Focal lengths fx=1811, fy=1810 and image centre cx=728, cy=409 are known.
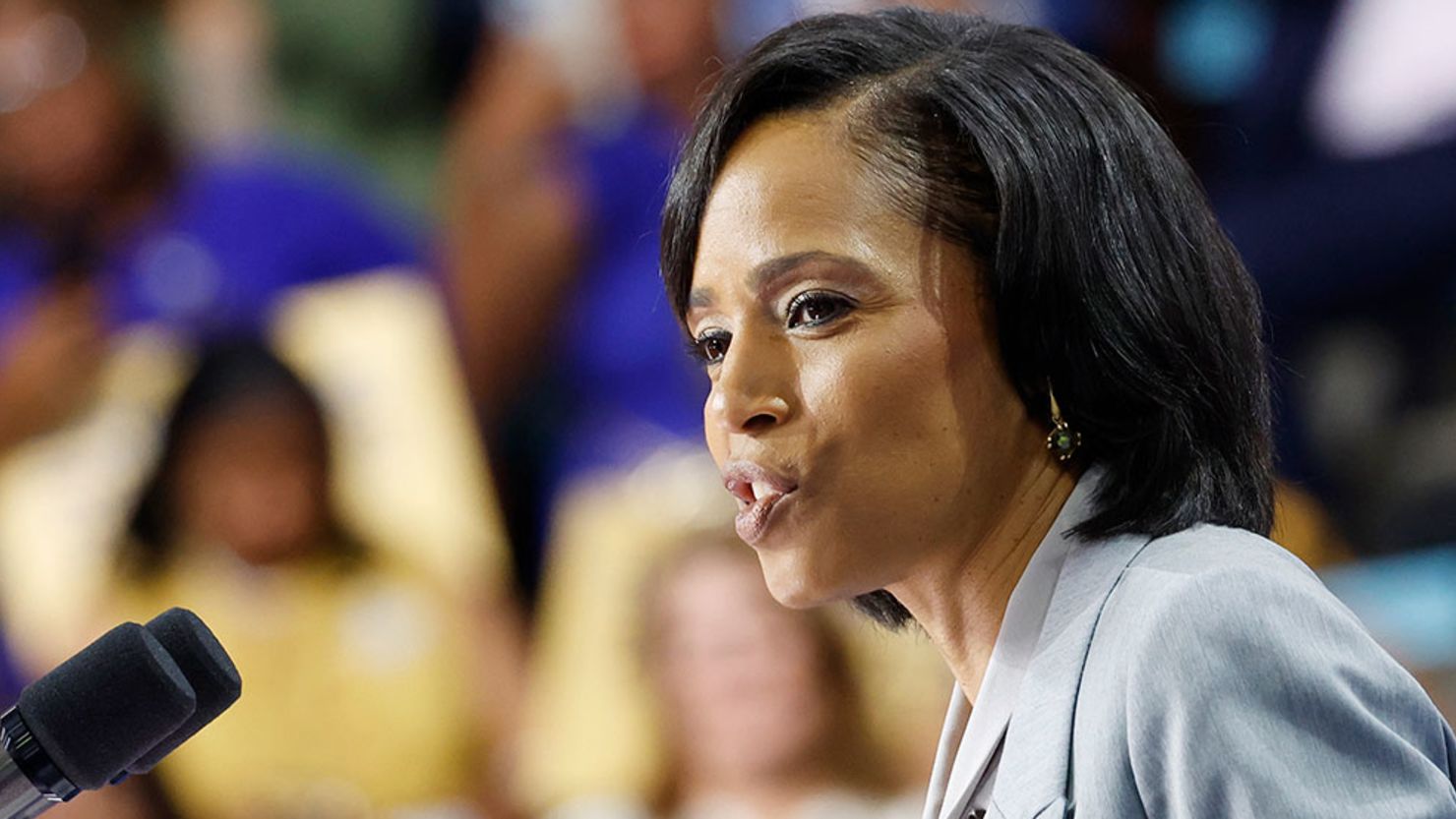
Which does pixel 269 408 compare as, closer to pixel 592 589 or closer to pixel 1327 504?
pixel 592 589

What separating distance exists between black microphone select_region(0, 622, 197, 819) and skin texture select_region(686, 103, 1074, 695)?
0.55 metres

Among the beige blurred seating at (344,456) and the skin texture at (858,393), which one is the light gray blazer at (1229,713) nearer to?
the skin texture at (858,393)

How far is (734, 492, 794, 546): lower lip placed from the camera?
1.67 meters

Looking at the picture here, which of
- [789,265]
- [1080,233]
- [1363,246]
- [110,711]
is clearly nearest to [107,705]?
[110,711]

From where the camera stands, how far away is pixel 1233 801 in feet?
Result: 4.32

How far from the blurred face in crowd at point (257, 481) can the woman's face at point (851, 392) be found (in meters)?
3.53

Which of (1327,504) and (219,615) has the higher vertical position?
(219,615)

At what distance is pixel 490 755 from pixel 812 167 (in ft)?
11.4

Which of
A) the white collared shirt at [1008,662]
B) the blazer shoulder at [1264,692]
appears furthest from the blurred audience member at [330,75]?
the blazer shoulder at [1264,692]

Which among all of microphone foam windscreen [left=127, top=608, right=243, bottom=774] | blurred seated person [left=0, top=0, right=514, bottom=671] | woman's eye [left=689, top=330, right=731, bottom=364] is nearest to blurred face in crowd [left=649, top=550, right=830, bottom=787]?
blurred seated person [left=0, top=0, right=514, bottom=671]

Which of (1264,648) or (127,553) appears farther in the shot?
(127,553)

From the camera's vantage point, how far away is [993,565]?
68.4 inches

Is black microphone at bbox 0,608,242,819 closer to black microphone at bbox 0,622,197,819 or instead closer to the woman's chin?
black microphone at bbox 0,622,197,819

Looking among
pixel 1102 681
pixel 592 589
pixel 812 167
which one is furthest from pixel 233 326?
pixel 1102 681
